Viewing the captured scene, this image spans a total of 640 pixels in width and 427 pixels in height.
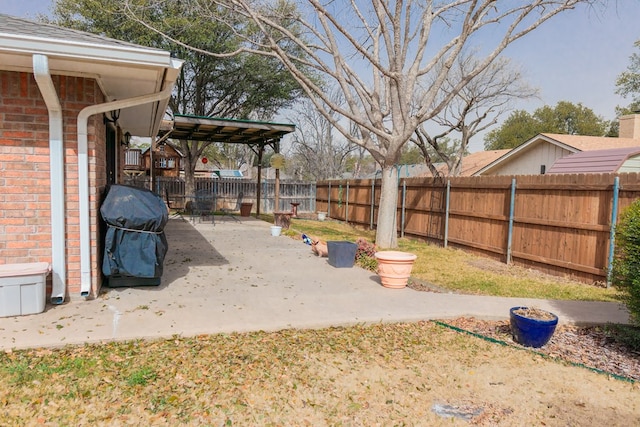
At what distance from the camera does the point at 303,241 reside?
10.6 m

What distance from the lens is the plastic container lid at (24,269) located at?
4.14 m

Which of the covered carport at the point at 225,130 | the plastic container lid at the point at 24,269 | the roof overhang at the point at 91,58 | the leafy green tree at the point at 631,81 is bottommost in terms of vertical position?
the plastic container lid at the point at 24,269

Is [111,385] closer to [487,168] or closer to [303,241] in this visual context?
[303,241]

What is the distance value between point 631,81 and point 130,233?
35664mm

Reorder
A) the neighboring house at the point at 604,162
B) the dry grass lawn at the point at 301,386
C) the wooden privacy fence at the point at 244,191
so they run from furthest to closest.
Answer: the wooden privacy fence at the point at 244,191
the neighboring house at the point at 604,162
the dry grass lawn at the point at 301,386

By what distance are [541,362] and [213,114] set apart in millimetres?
20079

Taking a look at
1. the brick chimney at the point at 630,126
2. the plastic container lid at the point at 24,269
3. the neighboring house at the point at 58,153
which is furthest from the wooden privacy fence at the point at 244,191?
the plastic container lid at the point at 24,269

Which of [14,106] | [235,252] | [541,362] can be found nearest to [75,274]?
[14,106]

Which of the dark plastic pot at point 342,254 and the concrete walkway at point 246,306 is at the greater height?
the dark plastic pot at point 342,254

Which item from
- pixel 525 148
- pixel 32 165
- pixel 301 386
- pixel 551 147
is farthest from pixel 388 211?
pixel 525 148

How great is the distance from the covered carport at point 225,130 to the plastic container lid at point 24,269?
8.05 m

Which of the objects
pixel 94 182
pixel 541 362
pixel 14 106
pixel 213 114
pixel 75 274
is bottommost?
pixel 541 362

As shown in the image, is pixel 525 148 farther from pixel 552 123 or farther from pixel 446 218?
pixel 552 123

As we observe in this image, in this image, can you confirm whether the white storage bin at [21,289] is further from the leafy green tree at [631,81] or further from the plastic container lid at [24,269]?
the leafy green tree at [631,81]
